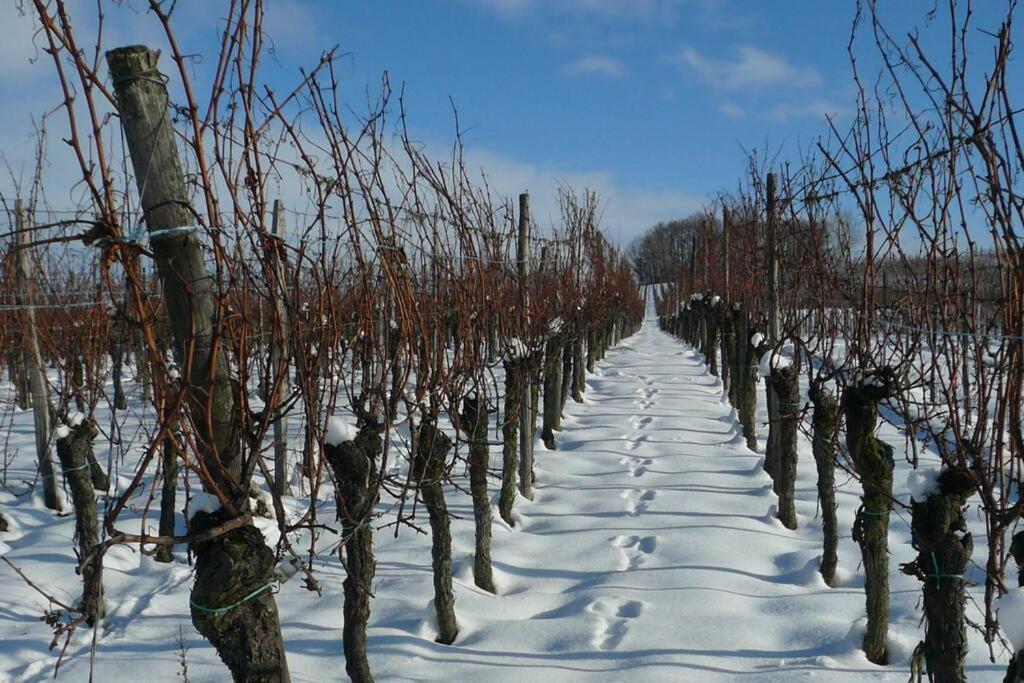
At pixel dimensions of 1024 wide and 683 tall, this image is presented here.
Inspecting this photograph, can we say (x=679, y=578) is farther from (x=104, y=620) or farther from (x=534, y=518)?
(x=104, y=620)

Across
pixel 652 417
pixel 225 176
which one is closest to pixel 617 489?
pixel 652 417

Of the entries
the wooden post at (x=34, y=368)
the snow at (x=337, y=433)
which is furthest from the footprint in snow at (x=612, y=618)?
the wooden post at (x=34, y=368)

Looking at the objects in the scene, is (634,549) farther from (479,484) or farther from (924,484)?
(924,484)

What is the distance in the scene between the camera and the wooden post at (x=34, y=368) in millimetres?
5973

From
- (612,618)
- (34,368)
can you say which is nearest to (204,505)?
(612,618)

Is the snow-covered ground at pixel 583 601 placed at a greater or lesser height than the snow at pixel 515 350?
lesser

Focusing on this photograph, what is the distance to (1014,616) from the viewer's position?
7.91 feet

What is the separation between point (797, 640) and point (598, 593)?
3.87ft

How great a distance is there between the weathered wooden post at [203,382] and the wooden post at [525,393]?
368cm

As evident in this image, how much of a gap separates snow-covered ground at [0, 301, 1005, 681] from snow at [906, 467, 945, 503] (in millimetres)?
1099

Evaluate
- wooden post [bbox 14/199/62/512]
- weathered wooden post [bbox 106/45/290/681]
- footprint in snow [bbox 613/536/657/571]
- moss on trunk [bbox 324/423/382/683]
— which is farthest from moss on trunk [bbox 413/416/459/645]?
wooden post [bbox 14/199/62/512]

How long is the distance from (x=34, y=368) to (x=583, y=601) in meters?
5.06

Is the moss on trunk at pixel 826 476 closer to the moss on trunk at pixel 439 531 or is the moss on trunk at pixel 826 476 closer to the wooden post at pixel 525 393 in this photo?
the wooden post at pixel 525 393

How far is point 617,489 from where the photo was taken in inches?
278
